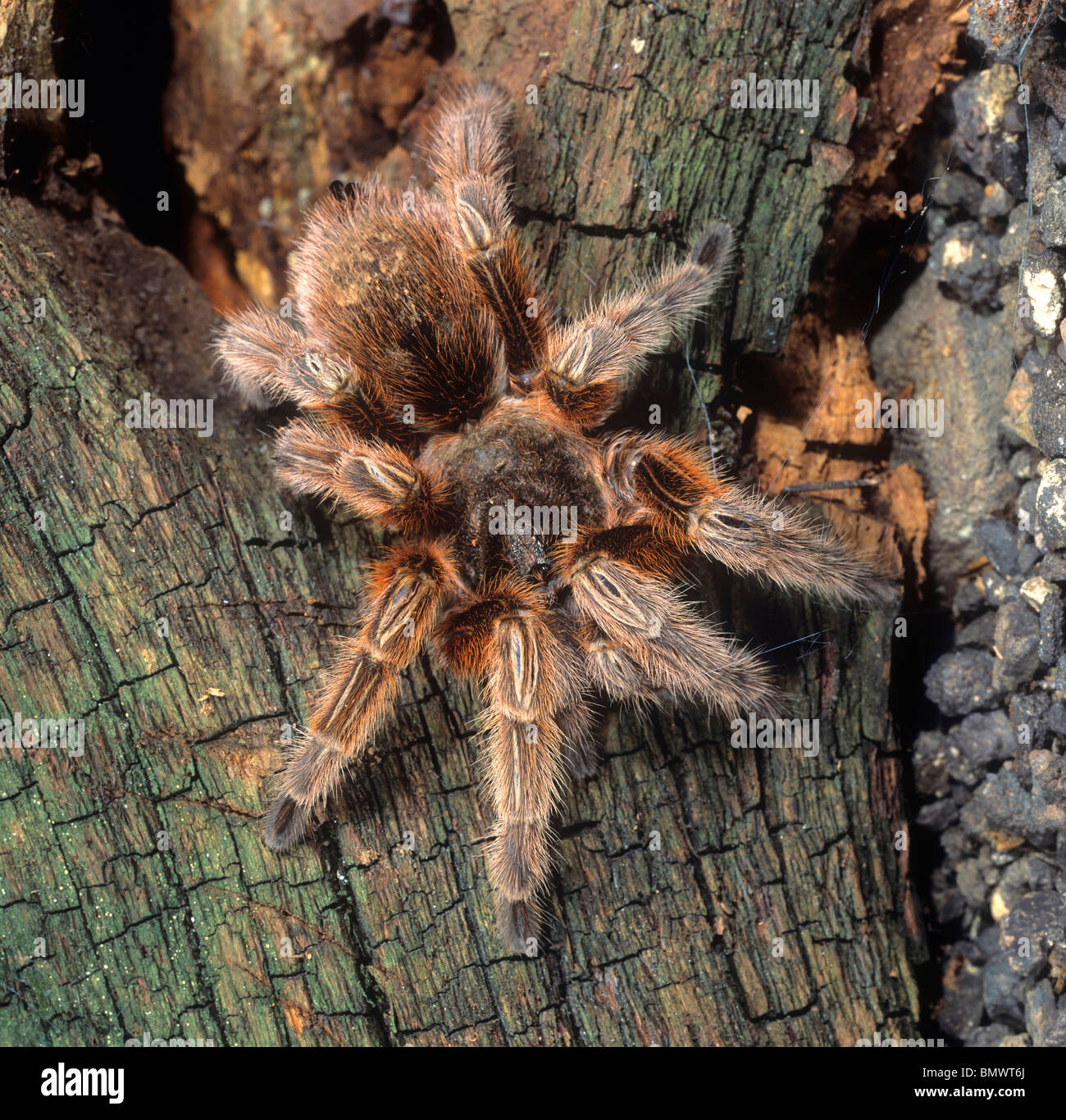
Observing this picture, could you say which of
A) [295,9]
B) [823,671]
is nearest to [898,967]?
[823,671]

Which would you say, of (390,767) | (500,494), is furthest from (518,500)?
(390,767)

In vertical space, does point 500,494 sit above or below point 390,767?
above

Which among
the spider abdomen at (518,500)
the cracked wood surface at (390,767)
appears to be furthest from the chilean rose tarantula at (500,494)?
the cracked wood surface at (390,767)

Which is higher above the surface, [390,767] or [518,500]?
[518,500]

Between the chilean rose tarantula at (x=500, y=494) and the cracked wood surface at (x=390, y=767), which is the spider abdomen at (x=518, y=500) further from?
the cracked wood surface at (x=390, y=767)

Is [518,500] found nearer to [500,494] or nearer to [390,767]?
[500,494]
